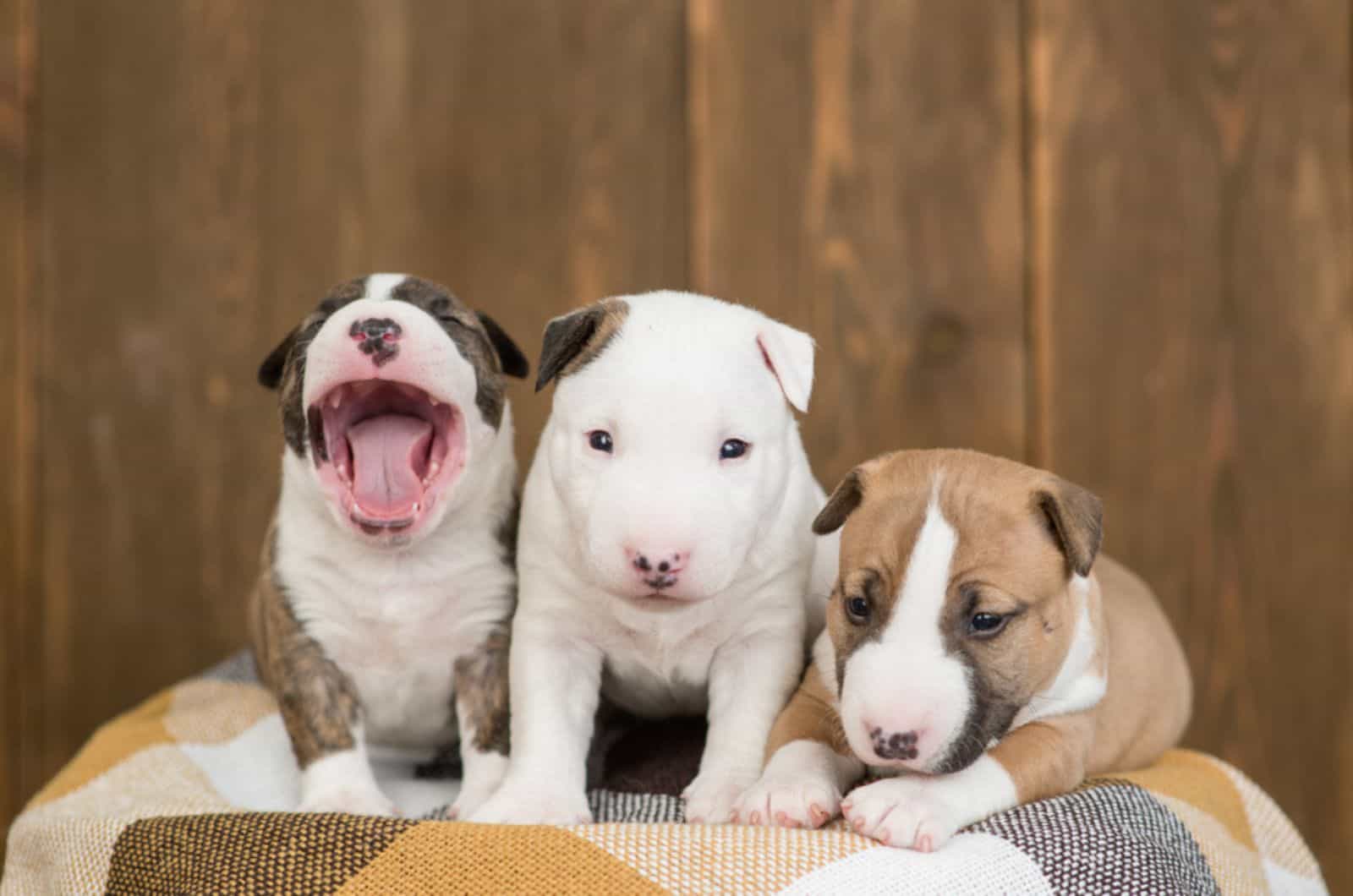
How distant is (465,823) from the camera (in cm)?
169

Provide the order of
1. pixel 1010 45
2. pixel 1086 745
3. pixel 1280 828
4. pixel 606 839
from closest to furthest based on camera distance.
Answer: pixel 606 839 → pixel 1086 745 → pixel 1280 828 → pixel 1010 45

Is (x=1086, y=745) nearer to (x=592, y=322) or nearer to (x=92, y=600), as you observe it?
(x=592, y=322)

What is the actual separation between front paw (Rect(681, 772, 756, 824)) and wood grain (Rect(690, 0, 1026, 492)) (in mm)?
1630

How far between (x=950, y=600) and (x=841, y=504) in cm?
29

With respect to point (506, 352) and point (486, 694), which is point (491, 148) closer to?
point (506, 352)

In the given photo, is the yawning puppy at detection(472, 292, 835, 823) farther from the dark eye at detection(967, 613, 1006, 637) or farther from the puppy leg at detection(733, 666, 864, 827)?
the dark eye at detection(967, 613, 1006, 637)

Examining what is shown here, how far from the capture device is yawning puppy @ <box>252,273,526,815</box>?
220 cm

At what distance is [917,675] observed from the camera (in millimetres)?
1716

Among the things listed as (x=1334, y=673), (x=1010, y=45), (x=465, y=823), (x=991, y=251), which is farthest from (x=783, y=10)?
(x=465, y=823)

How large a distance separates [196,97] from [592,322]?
6.90 feet

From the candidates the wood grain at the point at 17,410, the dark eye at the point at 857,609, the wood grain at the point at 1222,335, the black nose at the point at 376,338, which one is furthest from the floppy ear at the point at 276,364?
the wood grain at the point at 1222,335

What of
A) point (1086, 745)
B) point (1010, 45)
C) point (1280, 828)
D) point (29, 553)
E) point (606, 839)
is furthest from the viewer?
point (29, 553)

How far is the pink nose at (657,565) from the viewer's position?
1798mm

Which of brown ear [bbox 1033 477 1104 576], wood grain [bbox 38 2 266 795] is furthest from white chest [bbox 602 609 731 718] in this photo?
wood grain [bbox 38 2 266 795]
